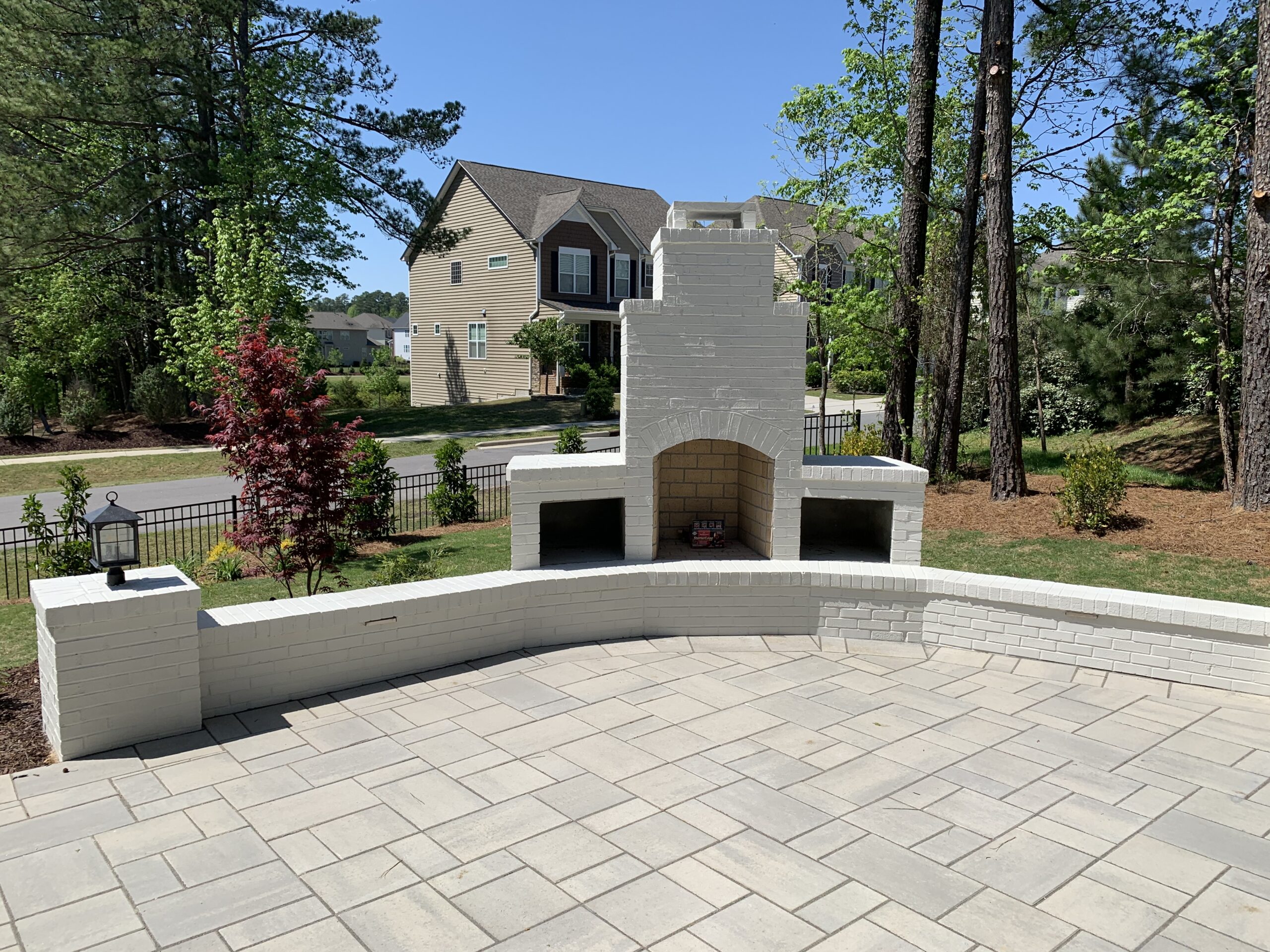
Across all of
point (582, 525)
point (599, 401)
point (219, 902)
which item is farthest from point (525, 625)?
point (599, 401)

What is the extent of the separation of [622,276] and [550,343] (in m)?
6.40

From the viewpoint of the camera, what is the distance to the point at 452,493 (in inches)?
524

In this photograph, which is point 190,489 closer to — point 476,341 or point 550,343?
point 550,343

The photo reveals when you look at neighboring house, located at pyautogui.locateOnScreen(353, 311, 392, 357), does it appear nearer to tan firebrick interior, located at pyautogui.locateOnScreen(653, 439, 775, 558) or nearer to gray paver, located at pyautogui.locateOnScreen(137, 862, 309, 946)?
tan firebrick interior, located at pyautogui.locateOnScreen(653, 439, 775, 558)

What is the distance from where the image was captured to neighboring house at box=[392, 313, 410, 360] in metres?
59.8

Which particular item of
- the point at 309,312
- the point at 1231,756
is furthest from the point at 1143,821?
the point at 309,312

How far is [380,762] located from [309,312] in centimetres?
2027

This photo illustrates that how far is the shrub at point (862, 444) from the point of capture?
1437 cm

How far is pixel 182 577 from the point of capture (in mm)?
5453

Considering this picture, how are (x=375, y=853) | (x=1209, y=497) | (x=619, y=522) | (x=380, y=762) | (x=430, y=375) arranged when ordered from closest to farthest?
(x=375, y=853)
(x=380, y=762)
(x=619, y=522)
(x=1209, y=497)
(x=430, y=375)

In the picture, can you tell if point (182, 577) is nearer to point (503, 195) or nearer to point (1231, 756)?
point (1231, 756)

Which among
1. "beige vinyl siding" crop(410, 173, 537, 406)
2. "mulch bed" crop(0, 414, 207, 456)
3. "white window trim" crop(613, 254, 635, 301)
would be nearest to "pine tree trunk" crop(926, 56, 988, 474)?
"mulch bed" crop(0, 414, 207, 456)

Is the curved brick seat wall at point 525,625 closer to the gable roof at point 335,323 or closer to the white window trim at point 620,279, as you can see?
the white window trim at point 620,279

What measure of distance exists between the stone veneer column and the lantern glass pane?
0.61 ft
